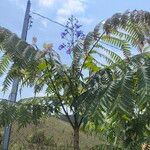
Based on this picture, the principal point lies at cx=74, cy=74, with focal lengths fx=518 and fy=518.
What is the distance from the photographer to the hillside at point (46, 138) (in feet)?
46.8

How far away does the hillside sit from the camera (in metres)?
14.3

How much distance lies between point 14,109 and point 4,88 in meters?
0.40

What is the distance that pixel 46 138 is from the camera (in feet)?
49.5

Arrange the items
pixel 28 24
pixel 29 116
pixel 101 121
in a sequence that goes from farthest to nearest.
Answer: pixel 28 24 < pixel 29 116 < pixel 101 121

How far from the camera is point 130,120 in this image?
8.12 m

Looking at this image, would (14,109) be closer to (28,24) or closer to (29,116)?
(29,116)

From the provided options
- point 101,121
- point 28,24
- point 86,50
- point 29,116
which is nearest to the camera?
point 101,121

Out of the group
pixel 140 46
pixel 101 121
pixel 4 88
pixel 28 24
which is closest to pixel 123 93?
pixel 101 121

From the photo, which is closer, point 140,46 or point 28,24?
point 140,46

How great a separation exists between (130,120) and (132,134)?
12.4 inches

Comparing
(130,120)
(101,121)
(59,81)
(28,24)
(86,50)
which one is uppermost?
(28,24)

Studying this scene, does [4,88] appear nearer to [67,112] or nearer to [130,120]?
[67,112]

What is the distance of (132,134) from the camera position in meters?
8.31

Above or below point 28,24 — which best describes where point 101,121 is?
below
